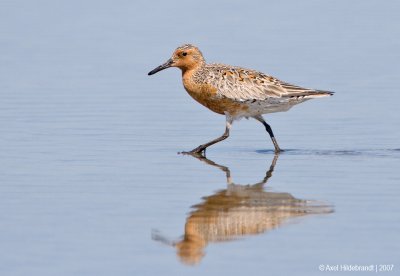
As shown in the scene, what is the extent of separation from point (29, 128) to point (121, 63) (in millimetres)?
5760

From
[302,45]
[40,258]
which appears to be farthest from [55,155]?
[302,45]

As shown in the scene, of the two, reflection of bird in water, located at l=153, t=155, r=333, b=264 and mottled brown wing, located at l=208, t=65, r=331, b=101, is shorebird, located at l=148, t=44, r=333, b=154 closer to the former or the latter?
mottled brown wing, located at l=208, t=65, r=331, b=101

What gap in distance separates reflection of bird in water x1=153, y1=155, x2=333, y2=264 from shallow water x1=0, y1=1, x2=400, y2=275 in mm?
22

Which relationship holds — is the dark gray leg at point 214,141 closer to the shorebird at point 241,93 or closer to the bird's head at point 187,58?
the shorebird at point 241,93

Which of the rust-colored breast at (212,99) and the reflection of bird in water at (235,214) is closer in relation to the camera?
the reflection of bird in water at (235,214)

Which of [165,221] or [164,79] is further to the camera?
[164,79]

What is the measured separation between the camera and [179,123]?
17.0 metres

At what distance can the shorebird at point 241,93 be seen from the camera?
1551cm

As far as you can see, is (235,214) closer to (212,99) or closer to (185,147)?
(185,147)

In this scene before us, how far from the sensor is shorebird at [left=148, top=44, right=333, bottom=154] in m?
15.5

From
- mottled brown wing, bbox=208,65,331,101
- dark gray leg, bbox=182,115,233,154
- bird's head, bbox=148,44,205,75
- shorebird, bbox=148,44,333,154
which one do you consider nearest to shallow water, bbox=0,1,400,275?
dark gray leg, bbox=182,115,233,154

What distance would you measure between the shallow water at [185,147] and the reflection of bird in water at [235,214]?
0.02m

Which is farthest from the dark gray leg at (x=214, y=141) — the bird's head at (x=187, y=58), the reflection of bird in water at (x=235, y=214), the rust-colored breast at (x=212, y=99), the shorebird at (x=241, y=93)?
the reflection of bird in water at (x=235, y=214)

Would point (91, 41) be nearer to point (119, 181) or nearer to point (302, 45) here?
point (302, 45)
